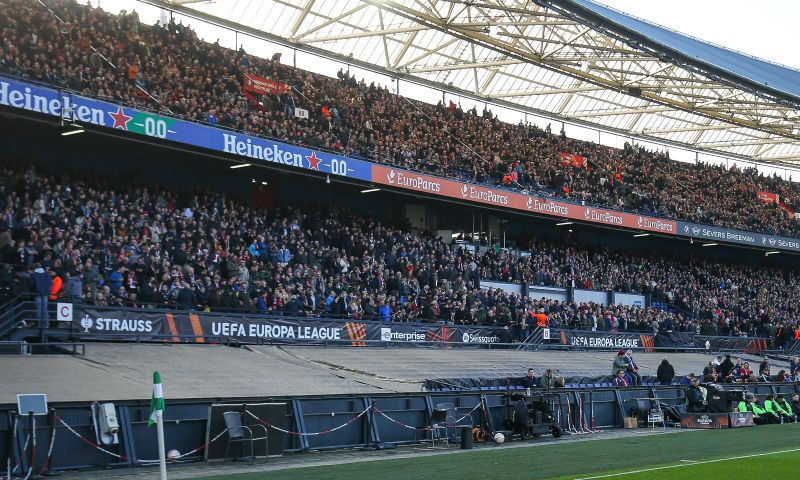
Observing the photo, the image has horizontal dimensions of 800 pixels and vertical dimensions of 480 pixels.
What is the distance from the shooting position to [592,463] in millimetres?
16516

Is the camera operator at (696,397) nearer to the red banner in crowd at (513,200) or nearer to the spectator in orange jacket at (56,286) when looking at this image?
the red banner in crowd at (513,200)

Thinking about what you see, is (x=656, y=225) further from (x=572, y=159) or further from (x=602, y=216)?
(x=572, y=159)

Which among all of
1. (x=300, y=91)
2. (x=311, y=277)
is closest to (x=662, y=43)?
(x=300, y=91)

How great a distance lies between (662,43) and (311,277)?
21053 millimetres

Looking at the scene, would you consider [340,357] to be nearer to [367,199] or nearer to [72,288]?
[72,288]

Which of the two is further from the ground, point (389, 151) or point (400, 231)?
point (389, 151)

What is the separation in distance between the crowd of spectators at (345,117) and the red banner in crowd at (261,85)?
37 cm

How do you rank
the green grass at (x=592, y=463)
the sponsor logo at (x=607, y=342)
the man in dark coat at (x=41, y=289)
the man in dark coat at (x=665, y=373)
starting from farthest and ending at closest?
the sponsor logo at (x=607, y=342)
the man in dark coat at (x=665, y=373)
the man in dark coat at (x=41, y=289)
the green grass at (x=592, y=463)

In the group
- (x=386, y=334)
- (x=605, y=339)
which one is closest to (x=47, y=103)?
(x=386, y=334)

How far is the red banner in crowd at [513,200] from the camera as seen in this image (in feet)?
126

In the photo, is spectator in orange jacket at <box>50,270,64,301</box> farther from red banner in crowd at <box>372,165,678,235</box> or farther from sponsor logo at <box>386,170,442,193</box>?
sponsor logo at <box>386,170,442,193</box>

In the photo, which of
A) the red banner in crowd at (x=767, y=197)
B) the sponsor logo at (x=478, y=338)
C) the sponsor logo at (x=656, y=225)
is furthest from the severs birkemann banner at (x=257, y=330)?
the red banner in crowd at (x=767, y=197)

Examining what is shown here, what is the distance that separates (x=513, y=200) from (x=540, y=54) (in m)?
7.89

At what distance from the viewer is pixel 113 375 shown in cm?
1984
